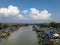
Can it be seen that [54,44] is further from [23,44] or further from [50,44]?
[23,44]

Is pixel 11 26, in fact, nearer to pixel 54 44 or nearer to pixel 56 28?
pixel 56 28

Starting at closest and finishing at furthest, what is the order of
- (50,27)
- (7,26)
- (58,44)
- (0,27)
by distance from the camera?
(58,44), (50,27), (0,27), (7,26)

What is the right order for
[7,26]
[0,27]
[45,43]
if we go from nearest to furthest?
[45,43]
[0,27]
[7,26]

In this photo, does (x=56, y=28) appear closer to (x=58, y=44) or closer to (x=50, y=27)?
(x=50, y=27)

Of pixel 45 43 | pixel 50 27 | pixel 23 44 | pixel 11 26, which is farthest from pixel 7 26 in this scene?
pixel 45 43

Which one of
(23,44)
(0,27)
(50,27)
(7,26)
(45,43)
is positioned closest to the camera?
(45,43)

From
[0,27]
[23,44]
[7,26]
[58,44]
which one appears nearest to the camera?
[58,44]

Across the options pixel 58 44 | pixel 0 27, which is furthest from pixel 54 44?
pixel 0 27

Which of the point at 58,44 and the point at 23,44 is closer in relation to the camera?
the point at 58,44

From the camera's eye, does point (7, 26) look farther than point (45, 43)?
Yes
